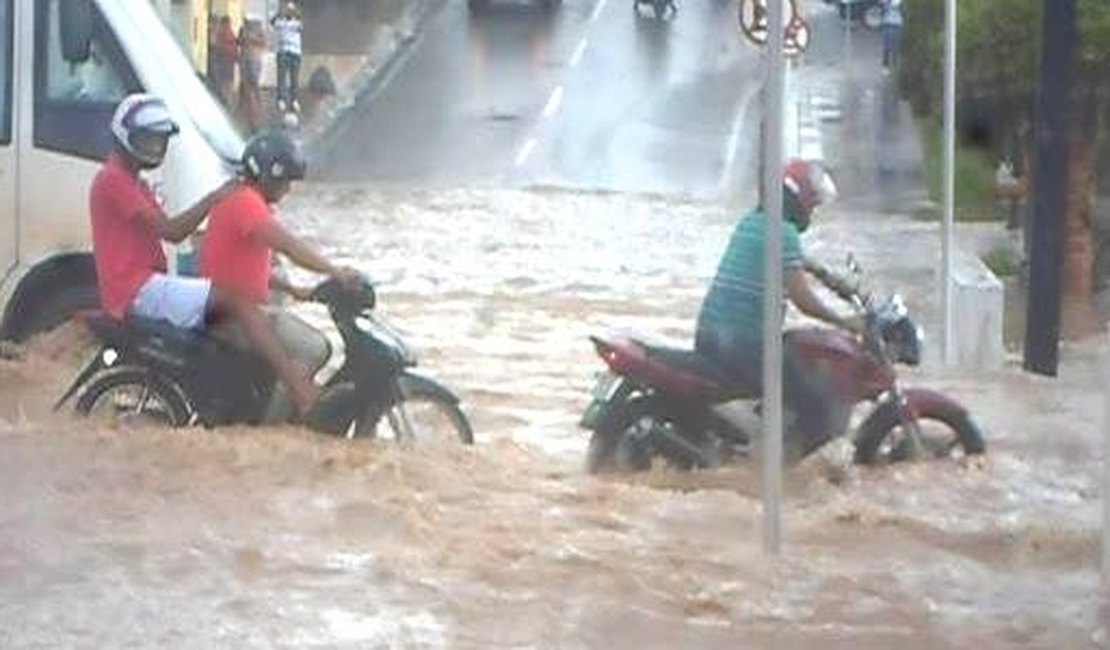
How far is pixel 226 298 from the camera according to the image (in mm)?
12500

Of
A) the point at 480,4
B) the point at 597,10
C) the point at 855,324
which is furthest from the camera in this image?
the point at 597,10

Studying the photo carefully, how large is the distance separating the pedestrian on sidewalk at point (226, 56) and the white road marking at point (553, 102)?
14.5 feet

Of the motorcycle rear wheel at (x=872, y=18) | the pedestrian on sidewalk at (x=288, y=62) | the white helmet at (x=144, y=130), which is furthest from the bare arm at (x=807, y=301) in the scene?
the motorcycle rear wheel at (x=872, y=18)

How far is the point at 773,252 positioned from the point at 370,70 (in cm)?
3236

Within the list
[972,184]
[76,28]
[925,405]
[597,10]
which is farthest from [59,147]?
[597,10]

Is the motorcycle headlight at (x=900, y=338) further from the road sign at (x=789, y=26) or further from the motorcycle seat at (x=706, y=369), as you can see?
the road sign at (x=789, y=26)

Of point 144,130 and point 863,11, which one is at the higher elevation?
point 144,130

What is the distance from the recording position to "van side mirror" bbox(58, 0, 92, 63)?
1493 centimetres

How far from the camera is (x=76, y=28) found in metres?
15.0

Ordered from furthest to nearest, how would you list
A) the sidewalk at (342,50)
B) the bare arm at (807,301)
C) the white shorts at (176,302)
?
the sidewalk at (342,50) < the white shorts at (176,302) < the bare arm at (807,301)

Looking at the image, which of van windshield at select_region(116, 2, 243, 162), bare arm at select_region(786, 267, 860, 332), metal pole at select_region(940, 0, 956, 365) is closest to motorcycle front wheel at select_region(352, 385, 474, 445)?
bare arm at select_region(786, 267, 860, 332)

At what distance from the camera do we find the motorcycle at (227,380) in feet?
40.7

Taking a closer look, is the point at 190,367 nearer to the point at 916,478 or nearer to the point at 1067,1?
the point at 916,478

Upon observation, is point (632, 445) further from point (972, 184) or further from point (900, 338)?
point (972, 184)
